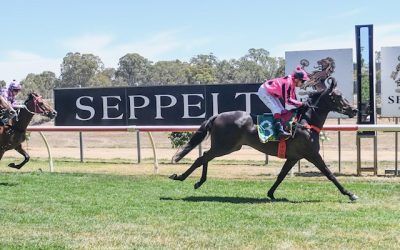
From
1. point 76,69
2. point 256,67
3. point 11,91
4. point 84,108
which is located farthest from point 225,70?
point 11,91

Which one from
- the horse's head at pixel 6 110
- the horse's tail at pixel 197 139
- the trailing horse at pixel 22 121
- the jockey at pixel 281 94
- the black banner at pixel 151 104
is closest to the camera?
the jockey at pixel 281 94

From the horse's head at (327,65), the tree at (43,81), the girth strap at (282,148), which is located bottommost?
the girth strap at (282,148)

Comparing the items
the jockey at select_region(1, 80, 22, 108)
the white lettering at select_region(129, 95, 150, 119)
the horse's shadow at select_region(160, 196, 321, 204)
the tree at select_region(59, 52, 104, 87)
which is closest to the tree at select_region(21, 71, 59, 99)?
the tree at select_region(59, 52, 104, 87)

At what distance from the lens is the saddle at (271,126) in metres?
9.13

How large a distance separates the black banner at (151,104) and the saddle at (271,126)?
5.50m

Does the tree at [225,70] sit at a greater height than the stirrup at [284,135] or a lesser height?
greater

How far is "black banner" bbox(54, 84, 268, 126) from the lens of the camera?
14984mm

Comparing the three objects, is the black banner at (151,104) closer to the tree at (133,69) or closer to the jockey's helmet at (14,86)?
the jockey's helmet at (14,86)

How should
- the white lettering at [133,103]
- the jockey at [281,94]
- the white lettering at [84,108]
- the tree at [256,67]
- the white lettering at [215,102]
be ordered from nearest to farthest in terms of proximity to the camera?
the jockey at [281,94] < the white lettering at [215,102] < the white lettering at [133,103] < the white lettering at [84,108] < the tree at [256,67]

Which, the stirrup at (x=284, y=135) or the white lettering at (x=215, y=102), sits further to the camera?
the white lettering at (x=215, y=102)

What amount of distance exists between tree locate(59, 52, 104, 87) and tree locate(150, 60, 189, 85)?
1089cm

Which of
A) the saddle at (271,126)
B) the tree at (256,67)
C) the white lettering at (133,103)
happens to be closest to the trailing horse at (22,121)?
the white lettering at (133,103)

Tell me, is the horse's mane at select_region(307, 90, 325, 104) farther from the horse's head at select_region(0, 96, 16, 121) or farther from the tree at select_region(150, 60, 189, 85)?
the tree at select_region(150, 60, 189, 85)

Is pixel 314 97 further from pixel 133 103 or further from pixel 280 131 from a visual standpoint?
pixel 133 103
